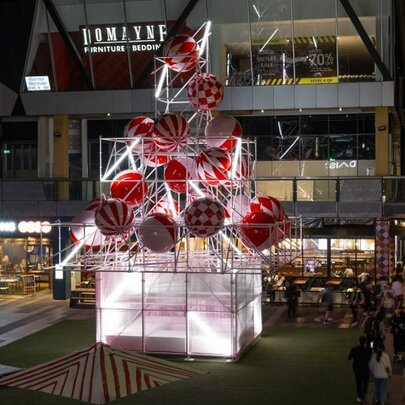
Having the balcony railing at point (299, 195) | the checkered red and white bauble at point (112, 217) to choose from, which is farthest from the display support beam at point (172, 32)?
the checkered red and white bauble at point (112, 217)

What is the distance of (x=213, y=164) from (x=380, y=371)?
6.22 meters

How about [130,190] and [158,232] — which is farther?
[130,190]

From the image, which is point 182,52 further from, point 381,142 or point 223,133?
point 381,142

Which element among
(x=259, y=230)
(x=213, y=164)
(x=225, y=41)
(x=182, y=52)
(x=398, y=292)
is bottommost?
(x=398, y=292)

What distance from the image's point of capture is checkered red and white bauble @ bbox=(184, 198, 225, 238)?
19109 mm

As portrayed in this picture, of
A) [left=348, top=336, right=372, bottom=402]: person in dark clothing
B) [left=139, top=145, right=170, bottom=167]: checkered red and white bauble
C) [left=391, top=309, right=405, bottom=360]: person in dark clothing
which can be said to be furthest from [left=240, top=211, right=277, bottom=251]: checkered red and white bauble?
[left=348, top=336, right=372, bottom=402]: person in dark clothing

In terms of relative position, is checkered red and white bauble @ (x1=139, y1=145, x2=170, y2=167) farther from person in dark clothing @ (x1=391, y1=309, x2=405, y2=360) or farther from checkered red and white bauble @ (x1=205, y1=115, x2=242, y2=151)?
person in dark clothing @ (x1=391, y1=309, x2=405, y2=360)

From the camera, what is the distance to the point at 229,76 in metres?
33.3

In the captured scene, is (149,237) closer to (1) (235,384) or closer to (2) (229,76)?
(1) (235,384)

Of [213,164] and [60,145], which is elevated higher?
[60,145]

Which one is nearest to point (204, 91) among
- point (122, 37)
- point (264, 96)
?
point (264, 96)

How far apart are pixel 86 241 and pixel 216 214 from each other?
13.1 feet

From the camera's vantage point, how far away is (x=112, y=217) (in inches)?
779

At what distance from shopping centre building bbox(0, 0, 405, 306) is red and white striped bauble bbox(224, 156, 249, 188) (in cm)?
1041
